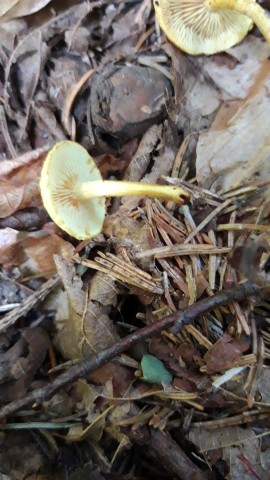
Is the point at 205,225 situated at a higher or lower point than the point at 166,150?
lower

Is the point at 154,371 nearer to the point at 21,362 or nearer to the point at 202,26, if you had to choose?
the point at 21,362

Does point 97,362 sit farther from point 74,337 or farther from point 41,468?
point 41,468

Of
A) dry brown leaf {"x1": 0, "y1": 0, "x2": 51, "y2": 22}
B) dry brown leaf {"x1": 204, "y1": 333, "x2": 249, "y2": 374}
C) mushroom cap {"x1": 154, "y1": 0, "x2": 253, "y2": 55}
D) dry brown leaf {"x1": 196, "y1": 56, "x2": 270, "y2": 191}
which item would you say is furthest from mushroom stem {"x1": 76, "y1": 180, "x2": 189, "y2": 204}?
dry brown leaf {"x1": 0, "y1": 0, "x2": 51, "y2": 22}

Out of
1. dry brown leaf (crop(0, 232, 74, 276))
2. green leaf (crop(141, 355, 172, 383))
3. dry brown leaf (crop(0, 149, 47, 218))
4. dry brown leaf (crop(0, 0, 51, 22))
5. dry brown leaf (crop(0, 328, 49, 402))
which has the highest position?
dry brown leaf (crop(0, 0, 51, 22))

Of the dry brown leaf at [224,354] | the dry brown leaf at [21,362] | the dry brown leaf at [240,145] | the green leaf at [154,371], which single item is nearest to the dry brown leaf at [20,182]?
the dry brown leaf at [21,362]

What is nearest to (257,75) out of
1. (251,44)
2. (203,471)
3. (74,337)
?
(251,44)

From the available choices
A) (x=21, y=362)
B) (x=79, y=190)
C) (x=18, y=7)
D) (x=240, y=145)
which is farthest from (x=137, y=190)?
(x=18, y=7)

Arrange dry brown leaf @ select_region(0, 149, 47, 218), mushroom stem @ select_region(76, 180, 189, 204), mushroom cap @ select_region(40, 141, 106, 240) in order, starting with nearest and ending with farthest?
mushroom cap @ select_region(40, 141, 106, 240) → mushroom stem @ select_region(76, 180, 189, 204) → dry brown leaf @ select_region(0, 149, 47, 218)

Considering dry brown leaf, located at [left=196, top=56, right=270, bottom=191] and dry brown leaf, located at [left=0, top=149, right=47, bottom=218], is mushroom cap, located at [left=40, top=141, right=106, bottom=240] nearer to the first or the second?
dry brown leaf, located at [left=0, top=149, right=47, bottom=218]
